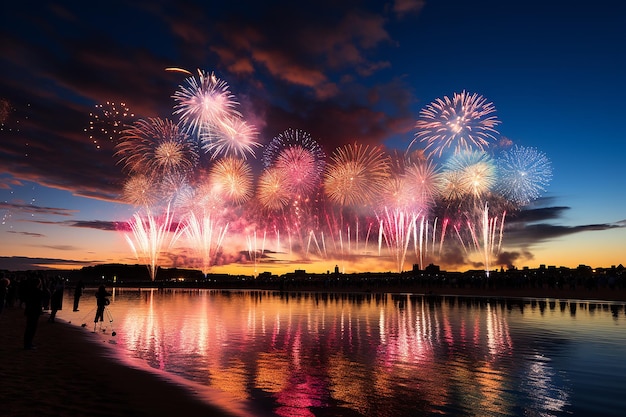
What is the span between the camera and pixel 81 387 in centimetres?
1090

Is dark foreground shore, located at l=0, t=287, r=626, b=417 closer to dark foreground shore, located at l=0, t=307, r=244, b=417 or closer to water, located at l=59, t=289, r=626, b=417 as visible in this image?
dark foreground shore, located at l=0, t=307, r=244, b=417

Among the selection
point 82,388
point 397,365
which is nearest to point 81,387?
point 82,388

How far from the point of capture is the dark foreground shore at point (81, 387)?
9109mm

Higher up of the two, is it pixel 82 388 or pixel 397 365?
pixel 82 388

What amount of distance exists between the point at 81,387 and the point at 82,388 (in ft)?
0.41

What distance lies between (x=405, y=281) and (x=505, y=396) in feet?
289

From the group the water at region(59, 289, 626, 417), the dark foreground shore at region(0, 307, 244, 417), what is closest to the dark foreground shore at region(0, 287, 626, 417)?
the dark foreground shore at region(0, 307, 244, 417)

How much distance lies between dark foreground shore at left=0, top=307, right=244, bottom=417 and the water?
1.21m

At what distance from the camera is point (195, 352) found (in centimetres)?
1786

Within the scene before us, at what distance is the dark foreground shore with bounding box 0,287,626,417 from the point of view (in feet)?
29.9

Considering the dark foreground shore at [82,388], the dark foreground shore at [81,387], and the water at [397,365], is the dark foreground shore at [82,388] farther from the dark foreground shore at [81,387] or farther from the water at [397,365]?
the water at [397,365]

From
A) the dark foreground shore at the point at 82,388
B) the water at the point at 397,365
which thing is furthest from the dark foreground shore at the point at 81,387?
the water at the point at 397,365

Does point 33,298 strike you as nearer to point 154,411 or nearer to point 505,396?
point 154,411

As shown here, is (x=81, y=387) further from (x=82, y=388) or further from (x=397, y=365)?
(x=397, y=365)
